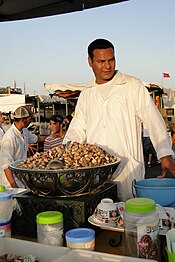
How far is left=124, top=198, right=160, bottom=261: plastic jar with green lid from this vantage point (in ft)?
3.59

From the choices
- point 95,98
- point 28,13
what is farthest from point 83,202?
point 28,13

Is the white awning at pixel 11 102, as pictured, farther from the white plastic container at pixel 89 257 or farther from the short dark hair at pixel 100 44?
the white plastic container at pixel 89 257

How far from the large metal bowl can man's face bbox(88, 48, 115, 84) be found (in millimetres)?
717

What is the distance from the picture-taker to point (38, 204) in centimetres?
142

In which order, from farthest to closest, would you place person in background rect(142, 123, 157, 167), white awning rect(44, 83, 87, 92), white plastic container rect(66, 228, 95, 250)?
white awning rect(44, 83, 87, 92) → person in background rect(142, 123, 157, 167) → white plastic container rect(66, 228, 95, 250)

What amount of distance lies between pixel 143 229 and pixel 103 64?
1127mm

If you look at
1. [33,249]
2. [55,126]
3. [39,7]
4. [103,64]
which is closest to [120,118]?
[103,64]

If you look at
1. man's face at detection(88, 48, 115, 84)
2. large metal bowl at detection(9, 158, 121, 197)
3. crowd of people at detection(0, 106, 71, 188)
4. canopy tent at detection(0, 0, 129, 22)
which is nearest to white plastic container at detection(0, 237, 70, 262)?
large metal bowl at detection(9, 158, 121, 197)

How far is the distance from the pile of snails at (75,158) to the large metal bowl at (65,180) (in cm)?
4

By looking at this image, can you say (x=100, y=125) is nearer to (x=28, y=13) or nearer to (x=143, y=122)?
(x=143, y=122)

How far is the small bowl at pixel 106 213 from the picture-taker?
4.31 ft

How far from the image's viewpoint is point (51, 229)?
124 cm

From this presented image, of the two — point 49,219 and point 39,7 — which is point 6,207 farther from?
point 39,7

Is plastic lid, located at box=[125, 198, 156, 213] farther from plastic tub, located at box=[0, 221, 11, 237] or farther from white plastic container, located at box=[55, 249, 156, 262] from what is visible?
plastic tub, located at box=[0, 221, 11, 237]
